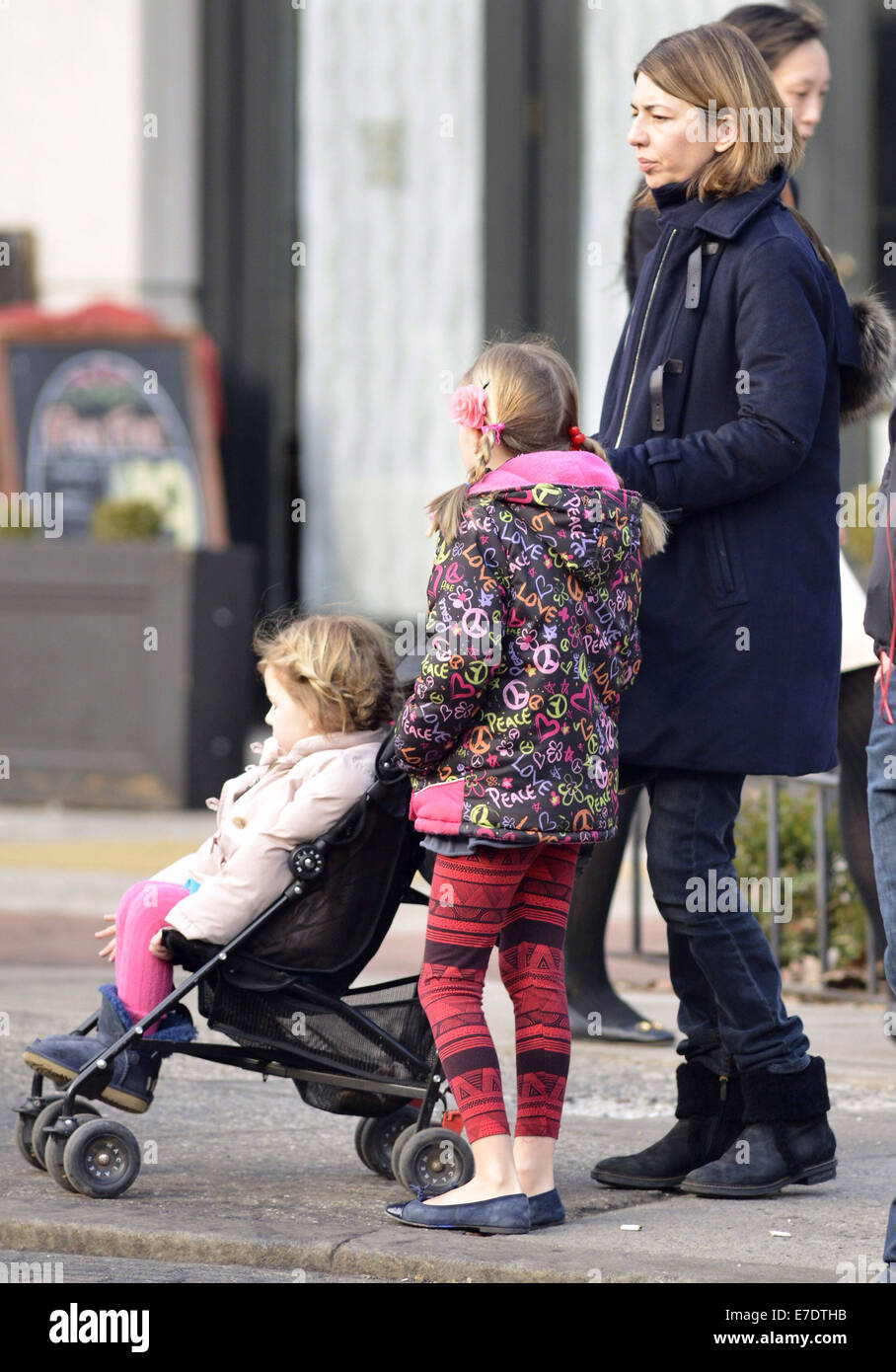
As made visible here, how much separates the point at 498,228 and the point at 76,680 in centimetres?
347

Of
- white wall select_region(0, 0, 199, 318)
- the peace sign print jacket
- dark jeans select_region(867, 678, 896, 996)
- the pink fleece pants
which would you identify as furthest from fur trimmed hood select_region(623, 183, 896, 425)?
white wall select_region(0, 0, 199, 318)

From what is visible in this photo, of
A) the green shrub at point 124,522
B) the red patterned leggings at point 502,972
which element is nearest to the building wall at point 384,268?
the green shrub at point 124,522

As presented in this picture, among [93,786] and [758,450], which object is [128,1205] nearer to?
[758,450]

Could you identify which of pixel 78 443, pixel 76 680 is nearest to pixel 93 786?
pixel 76 680

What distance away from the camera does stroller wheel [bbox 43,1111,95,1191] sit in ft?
12.6

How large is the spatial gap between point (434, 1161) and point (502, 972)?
1.27 ft

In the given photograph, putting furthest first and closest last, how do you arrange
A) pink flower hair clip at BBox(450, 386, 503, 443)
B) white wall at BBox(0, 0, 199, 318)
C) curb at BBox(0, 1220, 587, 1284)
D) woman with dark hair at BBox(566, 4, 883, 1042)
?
white wall at BBox(0, 0, 199, 318) < woman with dark hair at BBox(566, 4, 883, 1042) < pink flower hair clip at BBox(450, 386, 503, 443) < curb at BBox(0, 1220, 587, 1284)

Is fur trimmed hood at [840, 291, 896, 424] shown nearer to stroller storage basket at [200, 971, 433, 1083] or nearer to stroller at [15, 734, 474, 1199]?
stroller at [15, 734, 474, 1199]

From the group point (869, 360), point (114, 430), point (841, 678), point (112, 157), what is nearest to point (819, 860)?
point (841, 678)

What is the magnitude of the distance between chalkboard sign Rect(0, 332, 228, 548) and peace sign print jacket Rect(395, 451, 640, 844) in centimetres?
789

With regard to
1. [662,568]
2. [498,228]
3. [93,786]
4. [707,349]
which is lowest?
[93,786]
